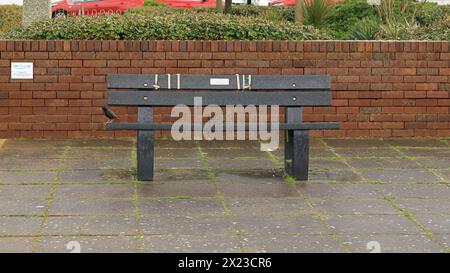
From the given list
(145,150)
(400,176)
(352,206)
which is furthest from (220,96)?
(400,176)

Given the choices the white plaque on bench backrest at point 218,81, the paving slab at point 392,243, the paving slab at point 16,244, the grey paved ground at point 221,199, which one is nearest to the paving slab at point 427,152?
the grey paved ground at point 221,199

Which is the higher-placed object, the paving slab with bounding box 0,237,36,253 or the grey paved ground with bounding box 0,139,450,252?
the grey paved ground with bounding box 0,139,450,252

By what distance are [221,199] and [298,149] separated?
3.52ft

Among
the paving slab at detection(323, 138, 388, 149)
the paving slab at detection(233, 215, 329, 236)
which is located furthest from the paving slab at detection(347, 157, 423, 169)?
the paving slab at detection(233, 215, 329, 236)

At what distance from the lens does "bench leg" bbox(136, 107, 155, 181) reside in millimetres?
8469

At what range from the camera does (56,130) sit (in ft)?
35.3

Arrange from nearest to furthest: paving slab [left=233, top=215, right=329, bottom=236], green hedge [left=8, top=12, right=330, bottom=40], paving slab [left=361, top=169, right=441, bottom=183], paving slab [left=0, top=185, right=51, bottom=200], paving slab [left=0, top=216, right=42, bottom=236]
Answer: paving slab [left=0, top=216, right=42, bottom=236] → paving slab [left=233, top=215, right=329, bottom=236] → paving slab [left=0, top=185, right=51, bottom=200] → paving slab [left=361, top=169, right=441, bottom=183] → green hedge [left=8, top=12, right=330, bottom=40]

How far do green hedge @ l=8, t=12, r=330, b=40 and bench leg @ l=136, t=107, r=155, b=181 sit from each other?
2624 mm

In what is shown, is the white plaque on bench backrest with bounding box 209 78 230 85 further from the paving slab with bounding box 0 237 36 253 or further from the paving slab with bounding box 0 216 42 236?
the paving slab with bounding box 0 237 36 253

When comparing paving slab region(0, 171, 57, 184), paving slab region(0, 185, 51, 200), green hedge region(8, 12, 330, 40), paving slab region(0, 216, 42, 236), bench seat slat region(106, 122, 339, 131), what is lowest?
paving slab region(0, 216, 42, 236)

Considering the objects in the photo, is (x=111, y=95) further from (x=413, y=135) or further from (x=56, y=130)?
(x=413, y=135)

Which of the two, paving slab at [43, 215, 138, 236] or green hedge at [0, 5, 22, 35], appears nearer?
paving slab at [43, 215, 138, 236]

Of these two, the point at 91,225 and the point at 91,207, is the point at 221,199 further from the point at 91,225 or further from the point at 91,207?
the point at 91,225

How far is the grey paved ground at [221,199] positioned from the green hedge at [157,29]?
3.90 feet
